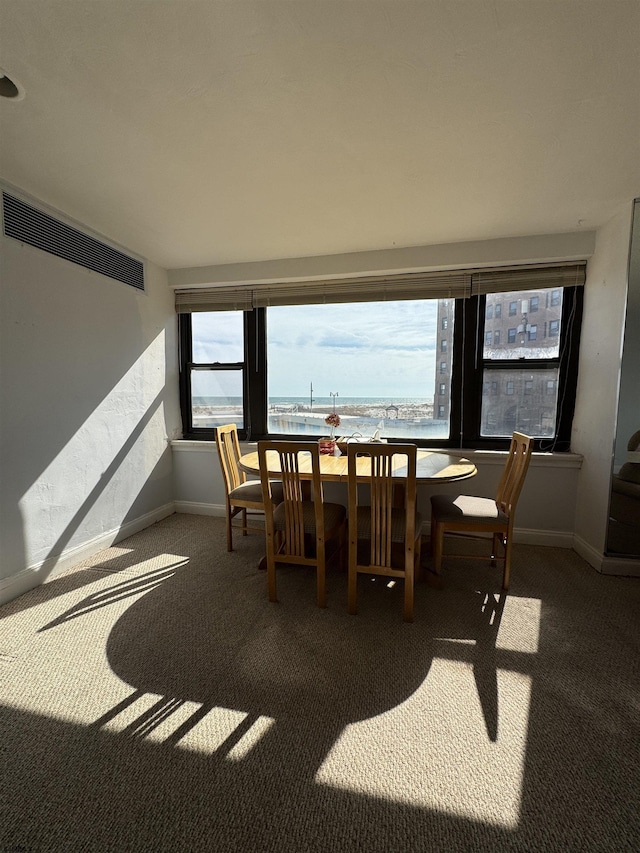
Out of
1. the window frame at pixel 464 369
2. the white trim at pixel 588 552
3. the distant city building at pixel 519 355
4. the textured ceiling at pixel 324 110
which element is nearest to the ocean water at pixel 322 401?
the window frame at pixel 464 369

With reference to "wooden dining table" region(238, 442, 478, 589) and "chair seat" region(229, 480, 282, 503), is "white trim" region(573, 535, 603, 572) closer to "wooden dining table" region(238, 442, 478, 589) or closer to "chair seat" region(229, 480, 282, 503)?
"wooden dining table" region(238, 442, 478, 589)

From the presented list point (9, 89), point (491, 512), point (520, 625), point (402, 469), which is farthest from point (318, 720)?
point (9, 89)

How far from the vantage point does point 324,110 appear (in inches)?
64.1

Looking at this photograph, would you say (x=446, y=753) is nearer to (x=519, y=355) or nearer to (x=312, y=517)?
(x=312, y=517)

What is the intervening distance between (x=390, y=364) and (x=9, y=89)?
9.87 ft

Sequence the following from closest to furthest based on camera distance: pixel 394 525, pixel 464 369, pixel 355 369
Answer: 1. pixel 394 525
2. pixel 464 369
3. pixel 355 369

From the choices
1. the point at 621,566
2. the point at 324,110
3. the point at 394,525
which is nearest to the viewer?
the point at 324,110

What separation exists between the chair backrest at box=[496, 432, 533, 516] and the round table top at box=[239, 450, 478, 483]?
0.26 metres

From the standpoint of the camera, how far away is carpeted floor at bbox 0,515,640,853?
1.13m

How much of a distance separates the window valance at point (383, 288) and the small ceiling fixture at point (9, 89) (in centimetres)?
224

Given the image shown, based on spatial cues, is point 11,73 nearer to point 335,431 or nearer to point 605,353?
point 335,431

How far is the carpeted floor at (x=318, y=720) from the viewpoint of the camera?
1.13m

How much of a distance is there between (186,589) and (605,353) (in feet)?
11.1

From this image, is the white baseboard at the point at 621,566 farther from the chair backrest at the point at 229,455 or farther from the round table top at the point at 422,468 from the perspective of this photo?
the chair backrest at the point at 229,455
